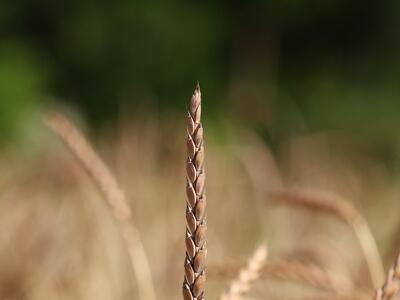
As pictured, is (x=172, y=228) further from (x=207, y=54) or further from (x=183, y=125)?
(x=207, y=54)

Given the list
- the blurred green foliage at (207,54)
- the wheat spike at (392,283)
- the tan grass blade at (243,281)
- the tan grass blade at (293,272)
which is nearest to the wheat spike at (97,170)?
the tan grass blade at (293,272)

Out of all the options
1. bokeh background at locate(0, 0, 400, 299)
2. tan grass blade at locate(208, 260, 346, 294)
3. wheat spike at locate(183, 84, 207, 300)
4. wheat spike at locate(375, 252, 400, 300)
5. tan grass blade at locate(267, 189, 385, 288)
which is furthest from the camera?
bokeh background at locate(0, 0, 400, 299)

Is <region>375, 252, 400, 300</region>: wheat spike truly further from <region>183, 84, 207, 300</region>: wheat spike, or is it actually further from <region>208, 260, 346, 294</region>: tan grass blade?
<region>208, 260, 346, 294</region>: tan grass blade

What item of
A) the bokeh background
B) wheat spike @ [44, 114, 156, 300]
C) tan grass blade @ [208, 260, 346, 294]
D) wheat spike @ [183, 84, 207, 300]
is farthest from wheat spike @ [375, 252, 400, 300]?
the bokeh background

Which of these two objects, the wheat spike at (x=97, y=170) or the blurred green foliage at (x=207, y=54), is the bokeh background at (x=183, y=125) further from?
the wheat spike at (x=97, y=170)

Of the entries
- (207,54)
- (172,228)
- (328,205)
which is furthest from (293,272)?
(207,54)

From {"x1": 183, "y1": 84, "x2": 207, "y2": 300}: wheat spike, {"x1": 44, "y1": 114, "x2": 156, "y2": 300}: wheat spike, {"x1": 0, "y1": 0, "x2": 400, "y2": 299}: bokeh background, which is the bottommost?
{"x1": 183, "y1": 84, "x2": 207, "y2": 300}: wheat spike

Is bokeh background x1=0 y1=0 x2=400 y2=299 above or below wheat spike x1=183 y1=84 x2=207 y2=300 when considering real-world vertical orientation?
above

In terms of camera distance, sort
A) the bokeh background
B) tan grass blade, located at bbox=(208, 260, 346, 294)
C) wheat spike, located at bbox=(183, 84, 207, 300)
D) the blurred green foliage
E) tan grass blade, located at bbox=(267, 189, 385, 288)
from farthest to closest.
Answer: the blurred green foliage, the bokeh background, tan grass blade, located at bbox=(267, 189, 385, 288), tan grass blade, located at bbox=(208, 260, 346, 294), wheat spike, located at bbox=(183, 84, 207, 300)
